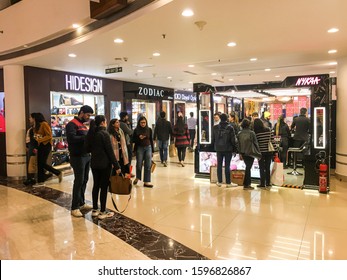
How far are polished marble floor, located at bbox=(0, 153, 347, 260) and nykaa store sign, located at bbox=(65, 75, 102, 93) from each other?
11.0ft

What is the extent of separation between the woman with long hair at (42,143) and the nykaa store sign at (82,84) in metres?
1.95

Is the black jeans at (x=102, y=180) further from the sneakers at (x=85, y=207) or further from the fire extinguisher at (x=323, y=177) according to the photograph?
the fire extinguisher at (x=323, y=177)

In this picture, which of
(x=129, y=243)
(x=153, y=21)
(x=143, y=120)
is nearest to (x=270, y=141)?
(x=143, y=120)

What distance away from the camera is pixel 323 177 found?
5.60m

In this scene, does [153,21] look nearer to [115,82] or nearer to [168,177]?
[168,177]

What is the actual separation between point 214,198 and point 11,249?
3149 millimetres

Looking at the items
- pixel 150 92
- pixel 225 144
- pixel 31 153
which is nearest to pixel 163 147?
pixel 225 144

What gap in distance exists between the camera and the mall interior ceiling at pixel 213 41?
3.87 meters

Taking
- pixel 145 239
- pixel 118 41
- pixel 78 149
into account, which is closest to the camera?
pixel 145 239

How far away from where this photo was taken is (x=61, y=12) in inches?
201

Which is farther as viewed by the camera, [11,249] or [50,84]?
[50,84]

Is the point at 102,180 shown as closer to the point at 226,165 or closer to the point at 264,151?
the point at 226,165

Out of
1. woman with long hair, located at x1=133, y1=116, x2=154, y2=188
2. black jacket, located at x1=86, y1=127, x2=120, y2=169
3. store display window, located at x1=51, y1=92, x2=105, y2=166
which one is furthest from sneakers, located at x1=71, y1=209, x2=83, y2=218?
store display window, located at x1=51, y1=92, x2=105, y2=166

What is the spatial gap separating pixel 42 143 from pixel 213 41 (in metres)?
4.05
